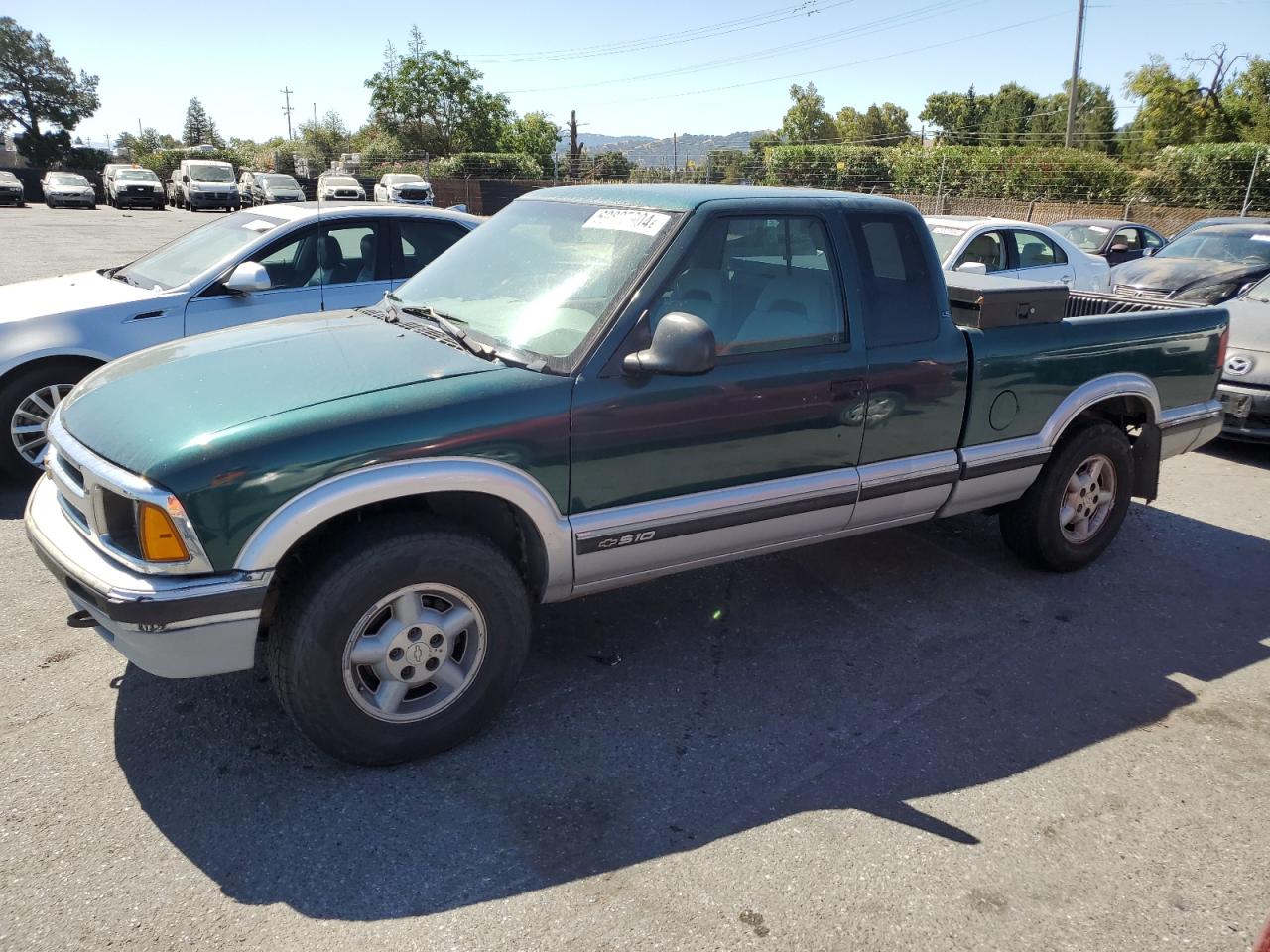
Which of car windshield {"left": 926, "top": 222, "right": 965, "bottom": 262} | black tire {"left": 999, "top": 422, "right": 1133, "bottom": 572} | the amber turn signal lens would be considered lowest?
black tire {"left": 999, "top": 422, "right": 1133, "bottom": 572}

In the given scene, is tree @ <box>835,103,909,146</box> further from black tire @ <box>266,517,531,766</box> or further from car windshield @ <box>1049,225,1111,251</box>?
black tire @ <box>266,517,531,766</box>

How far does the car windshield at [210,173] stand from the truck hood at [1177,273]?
126 ft

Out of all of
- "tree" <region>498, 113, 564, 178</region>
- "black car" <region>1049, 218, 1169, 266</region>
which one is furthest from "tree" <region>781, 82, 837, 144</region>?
"black car" <region>1049, 218, 1169, 266</region>

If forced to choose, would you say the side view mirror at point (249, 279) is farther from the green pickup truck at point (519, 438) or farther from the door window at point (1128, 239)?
the door window at point (1128, 239)

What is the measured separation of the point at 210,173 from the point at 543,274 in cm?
4183

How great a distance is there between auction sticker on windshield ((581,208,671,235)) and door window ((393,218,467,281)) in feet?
10.5

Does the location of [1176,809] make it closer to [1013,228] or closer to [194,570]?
[194,570]

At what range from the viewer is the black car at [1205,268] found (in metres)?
9.48

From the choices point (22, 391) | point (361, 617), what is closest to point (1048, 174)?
point (22, 391)

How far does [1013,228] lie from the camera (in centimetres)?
932

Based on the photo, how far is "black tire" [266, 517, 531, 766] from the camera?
2887mm

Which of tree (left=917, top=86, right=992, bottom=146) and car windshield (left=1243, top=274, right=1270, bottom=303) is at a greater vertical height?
tree (left=917, top=86, right=992, bottom=146)

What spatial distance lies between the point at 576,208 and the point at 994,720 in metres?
2.71

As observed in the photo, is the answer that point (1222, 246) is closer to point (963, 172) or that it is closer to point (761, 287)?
point (761, 287)
